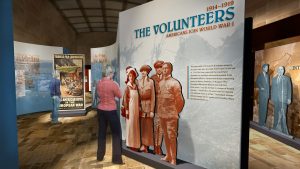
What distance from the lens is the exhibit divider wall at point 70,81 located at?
8.25 meters

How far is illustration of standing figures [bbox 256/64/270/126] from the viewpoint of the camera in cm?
611

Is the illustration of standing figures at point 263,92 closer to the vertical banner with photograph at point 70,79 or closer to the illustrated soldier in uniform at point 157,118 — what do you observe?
the illustrated soldier in uniform at point 157,118

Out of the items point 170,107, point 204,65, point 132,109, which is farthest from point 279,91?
point 132,109

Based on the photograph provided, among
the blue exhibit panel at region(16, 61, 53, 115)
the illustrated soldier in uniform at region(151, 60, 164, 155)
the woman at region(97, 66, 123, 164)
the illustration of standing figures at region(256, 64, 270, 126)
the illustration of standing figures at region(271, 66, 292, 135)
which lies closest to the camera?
the illustrated soldier in uniform at region(151, 60, 164, 155)

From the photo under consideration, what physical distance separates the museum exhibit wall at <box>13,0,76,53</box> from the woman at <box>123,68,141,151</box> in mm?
6833

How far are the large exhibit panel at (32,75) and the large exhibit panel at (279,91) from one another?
8717 mm

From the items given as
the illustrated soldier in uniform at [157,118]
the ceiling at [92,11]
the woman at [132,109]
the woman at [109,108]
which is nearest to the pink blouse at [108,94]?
the woman at [109,108]

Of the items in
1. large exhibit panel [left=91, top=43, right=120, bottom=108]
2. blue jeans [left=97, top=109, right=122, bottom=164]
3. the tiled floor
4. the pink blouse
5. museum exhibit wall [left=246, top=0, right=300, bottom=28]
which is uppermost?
museum exhibit wall [left=246, top=0, right=300, bottom=28]

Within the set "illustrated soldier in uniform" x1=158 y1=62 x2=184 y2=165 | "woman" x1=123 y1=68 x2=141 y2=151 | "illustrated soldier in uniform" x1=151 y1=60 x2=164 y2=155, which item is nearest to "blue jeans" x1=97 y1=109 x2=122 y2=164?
"woman" x1=123 y1=68 x2=141 y2=151

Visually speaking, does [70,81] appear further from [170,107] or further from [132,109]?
[170,107]

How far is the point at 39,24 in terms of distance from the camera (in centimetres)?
1132

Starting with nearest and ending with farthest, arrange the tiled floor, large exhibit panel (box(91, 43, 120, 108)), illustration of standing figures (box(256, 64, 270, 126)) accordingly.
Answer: the tiled floor → illustration of standing figures (box(256, 64, 270, 126)) → large exhibit panel (box(91, 43, 120, 108))

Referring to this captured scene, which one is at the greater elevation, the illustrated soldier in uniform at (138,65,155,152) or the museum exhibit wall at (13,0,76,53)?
the museum exhibit wall at (13,0,76,53)

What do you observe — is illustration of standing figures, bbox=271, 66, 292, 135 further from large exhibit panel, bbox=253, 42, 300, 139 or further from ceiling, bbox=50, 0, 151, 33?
ceiling, bbox=50, 0, 151, 33
